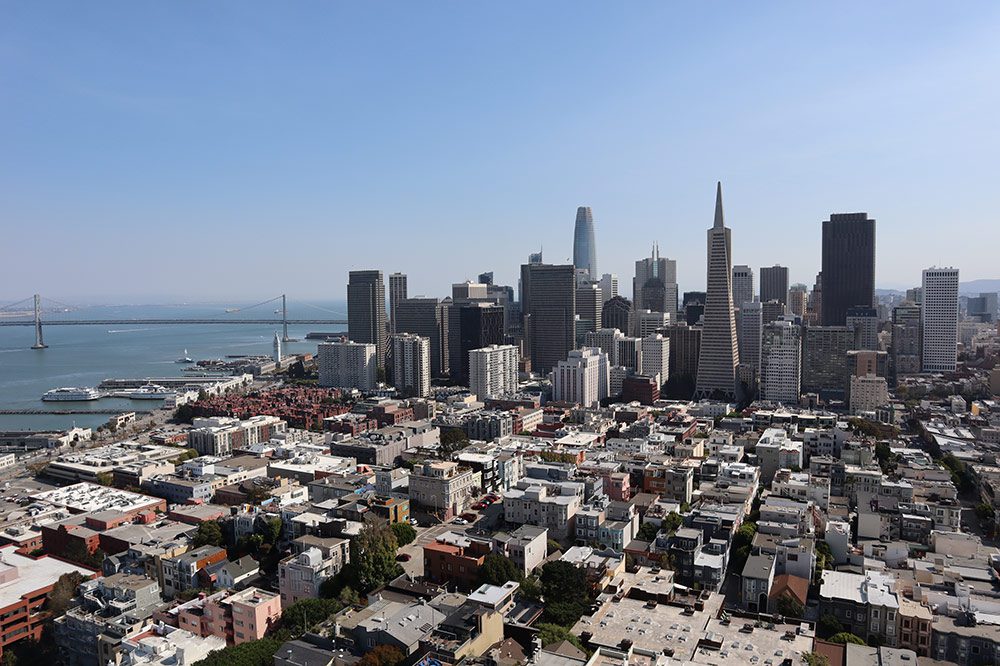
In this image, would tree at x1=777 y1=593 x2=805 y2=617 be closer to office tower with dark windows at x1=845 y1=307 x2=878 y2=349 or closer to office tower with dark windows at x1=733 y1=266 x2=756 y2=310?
office tower with dark windows at x1=845 y1=307 x2=878 y2=349

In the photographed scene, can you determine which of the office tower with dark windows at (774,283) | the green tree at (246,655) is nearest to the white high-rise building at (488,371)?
the green tree at (246,655)

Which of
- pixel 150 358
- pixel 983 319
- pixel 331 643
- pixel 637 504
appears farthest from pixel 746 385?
pixel 150 358

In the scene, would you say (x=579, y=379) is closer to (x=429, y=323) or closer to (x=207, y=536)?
(x=429, y=323)

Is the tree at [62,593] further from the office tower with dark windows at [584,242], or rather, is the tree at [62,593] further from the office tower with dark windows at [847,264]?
the office tower with dark windows at [584,242]

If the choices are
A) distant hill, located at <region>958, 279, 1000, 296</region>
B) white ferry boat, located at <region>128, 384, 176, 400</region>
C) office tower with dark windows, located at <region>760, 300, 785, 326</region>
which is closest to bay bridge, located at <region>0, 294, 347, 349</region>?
white ferry boat, located at <region>128, 384, 176, 400</region>

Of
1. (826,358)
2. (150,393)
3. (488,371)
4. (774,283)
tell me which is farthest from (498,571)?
(774,283)

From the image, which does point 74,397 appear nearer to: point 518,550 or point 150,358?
point 150,358
